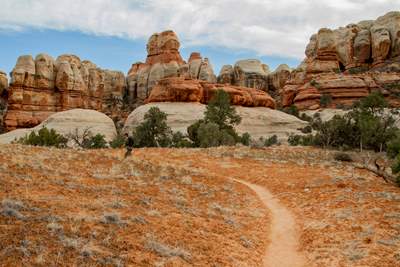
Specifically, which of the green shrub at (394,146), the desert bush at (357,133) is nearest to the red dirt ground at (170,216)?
the green shrub at (394,146)

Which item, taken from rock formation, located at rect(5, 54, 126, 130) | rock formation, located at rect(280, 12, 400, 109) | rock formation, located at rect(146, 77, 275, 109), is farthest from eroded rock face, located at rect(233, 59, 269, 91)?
rock formation, located at rect(5, 54, 126, 130)

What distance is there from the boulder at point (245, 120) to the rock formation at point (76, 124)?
551 centimetres

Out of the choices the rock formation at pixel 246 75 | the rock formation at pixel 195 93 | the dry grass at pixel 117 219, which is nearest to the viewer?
the dry grass at pixel 117 219

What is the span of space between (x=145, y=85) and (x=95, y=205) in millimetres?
104789

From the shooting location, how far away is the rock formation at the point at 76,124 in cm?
6962

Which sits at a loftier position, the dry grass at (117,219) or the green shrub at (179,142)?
the green shrub at (179,142)

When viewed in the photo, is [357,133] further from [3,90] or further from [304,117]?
[3,90]

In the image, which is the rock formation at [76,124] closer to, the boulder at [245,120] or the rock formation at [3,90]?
the boulder at [245,120]

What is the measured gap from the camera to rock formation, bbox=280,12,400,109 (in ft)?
268

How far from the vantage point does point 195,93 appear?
7494 centimetres

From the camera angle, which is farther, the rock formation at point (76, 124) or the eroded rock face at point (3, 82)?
the eroded rock face at point (3, 82)

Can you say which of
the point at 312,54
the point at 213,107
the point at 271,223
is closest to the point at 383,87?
the point at 312,54

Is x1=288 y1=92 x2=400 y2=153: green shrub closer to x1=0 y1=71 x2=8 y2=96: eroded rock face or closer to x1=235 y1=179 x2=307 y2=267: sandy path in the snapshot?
x1=235 y1=179 x2=307 y2=267: sandy path

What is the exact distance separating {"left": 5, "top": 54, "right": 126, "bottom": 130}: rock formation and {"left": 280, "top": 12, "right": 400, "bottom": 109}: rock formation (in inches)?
1911
